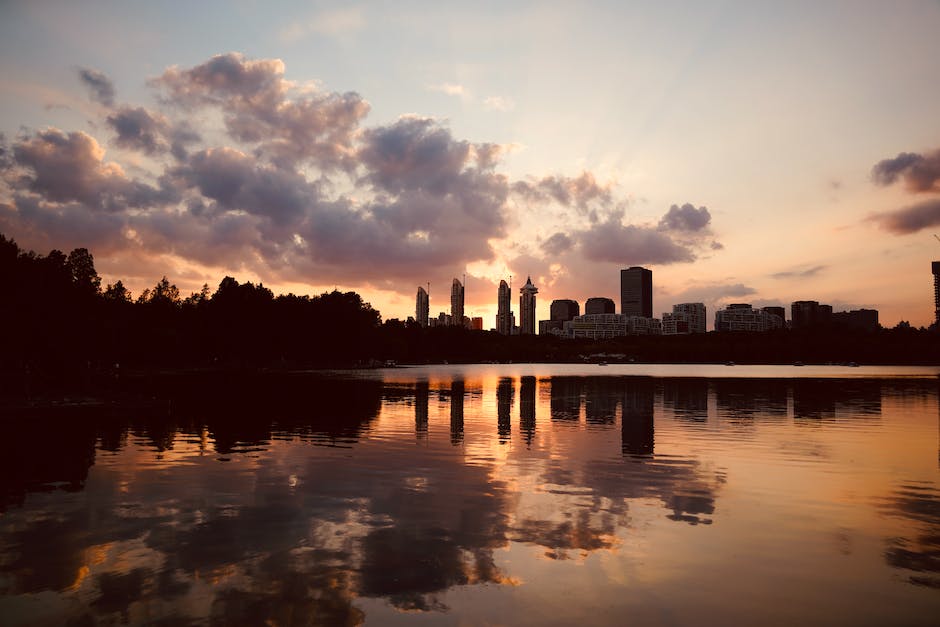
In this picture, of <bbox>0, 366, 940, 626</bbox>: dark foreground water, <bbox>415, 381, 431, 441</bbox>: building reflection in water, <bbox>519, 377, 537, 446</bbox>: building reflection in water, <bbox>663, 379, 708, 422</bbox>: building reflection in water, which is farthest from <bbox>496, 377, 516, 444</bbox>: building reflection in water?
<bbox>663, 379, 708, 422</bbox>: building reflection in water

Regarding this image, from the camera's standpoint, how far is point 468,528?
18.0 meters

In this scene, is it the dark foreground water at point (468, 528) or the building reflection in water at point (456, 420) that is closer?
the dark foreground water at point (468, 528)

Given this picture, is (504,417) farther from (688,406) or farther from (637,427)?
(688,406)

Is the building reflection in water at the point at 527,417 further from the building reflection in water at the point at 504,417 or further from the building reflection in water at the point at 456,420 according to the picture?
the building reflection in water at the point at 456,420

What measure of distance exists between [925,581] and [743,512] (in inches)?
250

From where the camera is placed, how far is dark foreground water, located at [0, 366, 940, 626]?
12.5 meters

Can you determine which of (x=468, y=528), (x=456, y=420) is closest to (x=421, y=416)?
(x=456, y=420)

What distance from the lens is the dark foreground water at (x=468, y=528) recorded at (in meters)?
12.5

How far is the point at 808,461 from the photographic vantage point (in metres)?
30.0

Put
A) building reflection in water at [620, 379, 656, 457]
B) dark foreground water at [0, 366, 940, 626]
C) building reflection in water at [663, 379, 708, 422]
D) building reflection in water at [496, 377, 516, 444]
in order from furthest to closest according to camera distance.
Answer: building reflection in water at [663, 379, 708, 422]
building reflection in water at [496, 377, 516, 444]
building reflection in water at [620, 379, 656, 457]
dark foreground water at [0, 366, 940, 626]

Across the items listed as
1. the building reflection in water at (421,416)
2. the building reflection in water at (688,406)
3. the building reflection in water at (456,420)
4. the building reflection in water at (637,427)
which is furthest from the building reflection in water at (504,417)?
the building reflection in water at (688,406)

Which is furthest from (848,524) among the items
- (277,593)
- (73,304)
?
(73,304)

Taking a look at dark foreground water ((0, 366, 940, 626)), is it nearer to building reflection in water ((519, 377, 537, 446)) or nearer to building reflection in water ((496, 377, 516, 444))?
building reflection in water ((519, 377, 537, 446))

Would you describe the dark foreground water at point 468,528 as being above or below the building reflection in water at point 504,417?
below
